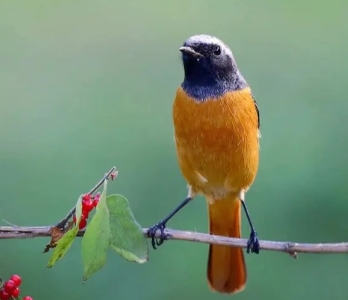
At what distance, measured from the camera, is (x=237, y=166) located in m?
3.22

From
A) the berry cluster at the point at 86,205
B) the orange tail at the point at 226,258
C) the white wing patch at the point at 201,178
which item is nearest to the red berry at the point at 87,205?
the berry cluster at the point at 86,205

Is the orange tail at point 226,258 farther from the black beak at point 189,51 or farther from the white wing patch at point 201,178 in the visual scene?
the black beak at point 189,51

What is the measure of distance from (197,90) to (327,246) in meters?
1.03

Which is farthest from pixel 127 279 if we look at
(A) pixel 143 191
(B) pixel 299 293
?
(B) pixel 299 293

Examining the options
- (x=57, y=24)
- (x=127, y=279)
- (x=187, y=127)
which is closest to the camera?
(x=187, y=127)

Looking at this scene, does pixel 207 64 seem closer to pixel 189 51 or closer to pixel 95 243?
pixel 189 51

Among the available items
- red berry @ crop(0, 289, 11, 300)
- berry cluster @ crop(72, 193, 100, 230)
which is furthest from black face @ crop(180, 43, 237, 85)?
red berry @ crop(0, 289, 11, 300)

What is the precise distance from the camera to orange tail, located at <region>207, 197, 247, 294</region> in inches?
136

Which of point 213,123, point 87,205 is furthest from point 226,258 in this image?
point 87,205

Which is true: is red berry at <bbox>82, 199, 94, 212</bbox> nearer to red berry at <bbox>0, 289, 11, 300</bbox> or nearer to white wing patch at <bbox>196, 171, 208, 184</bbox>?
red berry at <bbox>0, 289, 11, 300</bbox>

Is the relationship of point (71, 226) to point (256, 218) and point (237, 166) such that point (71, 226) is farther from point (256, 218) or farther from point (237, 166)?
point (256, 218)

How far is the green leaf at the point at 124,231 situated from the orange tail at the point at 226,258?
1.33 metres

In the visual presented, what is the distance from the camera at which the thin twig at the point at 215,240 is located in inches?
84.7

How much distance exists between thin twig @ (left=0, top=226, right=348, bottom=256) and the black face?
2.51 ft
